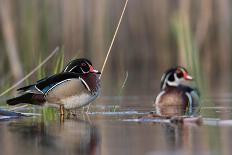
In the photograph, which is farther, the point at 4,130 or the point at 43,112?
the point at 43,112

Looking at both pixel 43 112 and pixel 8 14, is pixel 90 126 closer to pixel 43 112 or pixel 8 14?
pixel 43 112

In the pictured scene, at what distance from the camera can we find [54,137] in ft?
20.7

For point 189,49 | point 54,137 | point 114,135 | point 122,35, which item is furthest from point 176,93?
point 122,35

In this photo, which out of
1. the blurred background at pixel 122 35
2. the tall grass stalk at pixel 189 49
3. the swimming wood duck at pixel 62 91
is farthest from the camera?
the blurred background at pixel 122 35

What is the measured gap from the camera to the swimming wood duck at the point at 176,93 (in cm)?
1038

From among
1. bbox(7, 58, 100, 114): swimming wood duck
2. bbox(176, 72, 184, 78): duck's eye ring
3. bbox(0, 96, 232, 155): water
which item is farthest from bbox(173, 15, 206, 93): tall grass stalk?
bbox(7, 58, 100, 114): swimming wood duck

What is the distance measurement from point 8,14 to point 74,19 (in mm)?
2216

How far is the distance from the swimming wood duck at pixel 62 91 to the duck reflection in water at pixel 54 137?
535 mm

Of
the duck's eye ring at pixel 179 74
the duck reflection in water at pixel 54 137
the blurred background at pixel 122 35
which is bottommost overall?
the duck reflection in water at pixel 54 137

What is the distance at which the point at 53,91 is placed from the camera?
27.6ft

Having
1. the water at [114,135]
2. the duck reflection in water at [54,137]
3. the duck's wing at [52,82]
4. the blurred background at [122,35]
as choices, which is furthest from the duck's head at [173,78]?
the duck reflection in water at [54,137]

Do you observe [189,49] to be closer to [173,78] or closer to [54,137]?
[173,78]

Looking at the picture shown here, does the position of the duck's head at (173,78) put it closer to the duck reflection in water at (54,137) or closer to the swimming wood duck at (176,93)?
the swimming wood duck at (176,93)

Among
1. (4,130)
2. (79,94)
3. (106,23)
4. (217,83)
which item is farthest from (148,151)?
(106,23)
